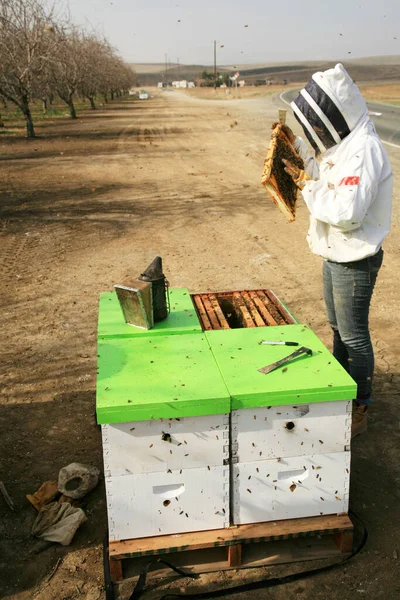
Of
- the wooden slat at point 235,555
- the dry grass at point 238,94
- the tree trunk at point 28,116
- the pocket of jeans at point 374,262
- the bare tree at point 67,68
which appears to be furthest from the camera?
the dry grass at point 238,94

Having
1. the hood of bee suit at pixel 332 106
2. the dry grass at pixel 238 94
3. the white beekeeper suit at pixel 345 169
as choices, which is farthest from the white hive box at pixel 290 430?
the dry grass at pixel 238 94

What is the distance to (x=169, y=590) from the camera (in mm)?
2451

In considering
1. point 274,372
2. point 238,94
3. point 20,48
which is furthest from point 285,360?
point 238,94

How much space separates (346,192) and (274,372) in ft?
3.07

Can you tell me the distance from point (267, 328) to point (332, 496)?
90cm

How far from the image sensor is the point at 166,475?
92.1 inches

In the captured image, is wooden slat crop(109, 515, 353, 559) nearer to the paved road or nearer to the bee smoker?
the bee smoker

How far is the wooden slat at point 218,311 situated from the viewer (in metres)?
3.13

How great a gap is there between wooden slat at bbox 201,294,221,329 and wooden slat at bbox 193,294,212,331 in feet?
0.07

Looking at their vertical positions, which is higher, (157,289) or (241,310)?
(157,289)

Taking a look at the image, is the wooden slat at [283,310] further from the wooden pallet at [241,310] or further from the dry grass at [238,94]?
the dry grass at [238,94]

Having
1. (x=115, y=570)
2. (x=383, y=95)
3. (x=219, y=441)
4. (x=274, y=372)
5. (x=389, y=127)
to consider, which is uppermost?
(x=274, y=372)

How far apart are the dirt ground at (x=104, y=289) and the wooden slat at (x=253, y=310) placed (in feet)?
3.31

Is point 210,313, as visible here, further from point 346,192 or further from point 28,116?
point 28,116
